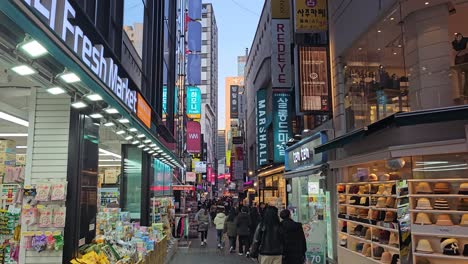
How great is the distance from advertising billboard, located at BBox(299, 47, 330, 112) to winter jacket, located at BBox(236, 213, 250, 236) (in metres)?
5.18

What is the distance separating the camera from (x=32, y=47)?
429 centimetres

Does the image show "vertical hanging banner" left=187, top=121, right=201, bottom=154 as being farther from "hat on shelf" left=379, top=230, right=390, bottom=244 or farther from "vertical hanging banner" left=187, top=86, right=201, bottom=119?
"hat on shelf" left=379, top=230, right=390, bottom=244

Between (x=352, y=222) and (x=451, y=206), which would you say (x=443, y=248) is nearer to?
(x=451, y=206)

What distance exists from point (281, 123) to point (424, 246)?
45.9ft

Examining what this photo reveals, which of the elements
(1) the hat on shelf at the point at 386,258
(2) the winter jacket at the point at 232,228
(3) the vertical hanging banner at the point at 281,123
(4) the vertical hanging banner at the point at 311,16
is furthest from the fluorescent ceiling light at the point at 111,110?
(3) the vertical hanging banner at the point at 281,123

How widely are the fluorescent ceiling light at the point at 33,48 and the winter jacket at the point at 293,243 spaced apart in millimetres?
6299

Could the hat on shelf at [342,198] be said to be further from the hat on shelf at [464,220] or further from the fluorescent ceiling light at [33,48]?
the fluorescent ceiling light at [33,48]

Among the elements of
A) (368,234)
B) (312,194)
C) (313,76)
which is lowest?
(368,234)

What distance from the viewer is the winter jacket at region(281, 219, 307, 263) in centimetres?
905

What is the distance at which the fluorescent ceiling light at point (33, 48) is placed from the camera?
4.21 m

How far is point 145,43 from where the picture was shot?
18.0 m

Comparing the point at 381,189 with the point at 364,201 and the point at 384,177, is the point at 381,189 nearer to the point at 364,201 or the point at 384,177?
the point at 384,177

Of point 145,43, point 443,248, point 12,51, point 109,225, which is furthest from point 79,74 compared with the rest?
point 145,43

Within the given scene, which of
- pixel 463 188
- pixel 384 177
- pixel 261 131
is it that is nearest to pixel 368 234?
pixel 384 177
